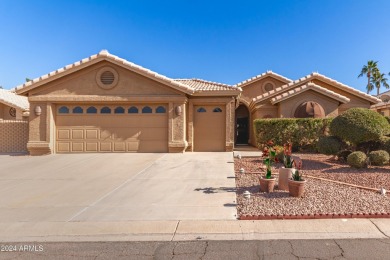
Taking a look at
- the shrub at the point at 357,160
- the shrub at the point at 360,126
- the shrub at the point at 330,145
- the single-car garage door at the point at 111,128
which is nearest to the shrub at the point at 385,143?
the shrub at the point at 360,126

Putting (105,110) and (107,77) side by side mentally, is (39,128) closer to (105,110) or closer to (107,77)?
(105,110)

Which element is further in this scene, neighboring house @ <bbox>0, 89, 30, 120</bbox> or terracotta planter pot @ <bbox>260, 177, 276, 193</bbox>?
neighboring house @ <bbox>0, 89, 30, 120</bbox>

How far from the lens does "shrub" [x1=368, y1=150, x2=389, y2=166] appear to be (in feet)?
29.0

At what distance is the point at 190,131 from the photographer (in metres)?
14.6

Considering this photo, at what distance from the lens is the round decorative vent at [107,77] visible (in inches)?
548

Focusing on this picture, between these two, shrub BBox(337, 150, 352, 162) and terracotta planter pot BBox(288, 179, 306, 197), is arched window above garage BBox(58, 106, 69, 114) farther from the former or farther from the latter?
shrub BBox(337, 150, 352, 162)

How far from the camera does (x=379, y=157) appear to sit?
29.0 ft

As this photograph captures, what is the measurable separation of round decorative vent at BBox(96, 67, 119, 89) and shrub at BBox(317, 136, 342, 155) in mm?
11361

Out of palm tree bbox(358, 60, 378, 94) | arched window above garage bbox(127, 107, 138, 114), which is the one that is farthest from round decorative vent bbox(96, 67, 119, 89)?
palm tree bbox(358, 60, 378, 94)

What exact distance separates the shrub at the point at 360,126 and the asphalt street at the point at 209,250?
6568 mm

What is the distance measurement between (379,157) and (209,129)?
852 centimetres

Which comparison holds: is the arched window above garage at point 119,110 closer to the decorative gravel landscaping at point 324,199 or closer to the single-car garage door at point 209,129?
the single-car garage door at point 209,129

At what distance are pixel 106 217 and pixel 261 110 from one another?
1478 cm

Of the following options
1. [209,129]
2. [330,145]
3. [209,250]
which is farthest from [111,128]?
[209,250]
